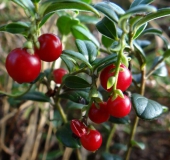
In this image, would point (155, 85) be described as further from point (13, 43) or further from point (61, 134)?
point (61, 134)

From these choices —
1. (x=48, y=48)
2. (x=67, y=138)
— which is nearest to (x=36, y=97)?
(x=67, y=138)

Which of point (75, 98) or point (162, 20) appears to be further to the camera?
point (162, 20)

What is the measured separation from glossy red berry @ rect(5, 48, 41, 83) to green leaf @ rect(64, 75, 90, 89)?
0.19 metres

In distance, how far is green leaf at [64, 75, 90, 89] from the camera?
89 cm

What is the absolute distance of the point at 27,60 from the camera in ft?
2.32

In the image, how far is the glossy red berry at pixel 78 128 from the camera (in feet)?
2.85

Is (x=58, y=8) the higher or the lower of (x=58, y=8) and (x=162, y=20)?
the higher

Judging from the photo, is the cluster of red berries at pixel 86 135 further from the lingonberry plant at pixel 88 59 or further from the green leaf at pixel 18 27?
the green leaf at pixel 18 27

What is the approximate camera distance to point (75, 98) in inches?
38.8

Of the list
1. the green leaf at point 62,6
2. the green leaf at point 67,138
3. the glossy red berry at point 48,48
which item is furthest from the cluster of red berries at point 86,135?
the green leaf at point 62,6

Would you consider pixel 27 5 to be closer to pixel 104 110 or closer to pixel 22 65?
pixel 22 65

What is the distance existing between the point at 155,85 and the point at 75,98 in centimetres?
130

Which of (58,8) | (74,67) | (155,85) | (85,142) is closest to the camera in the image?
(58,8)

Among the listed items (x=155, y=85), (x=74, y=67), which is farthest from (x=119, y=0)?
(x=74, y=67)
